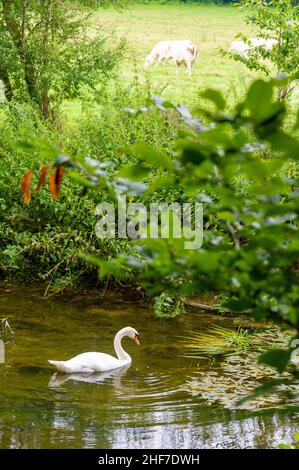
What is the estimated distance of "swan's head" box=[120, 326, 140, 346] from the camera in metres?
9.20

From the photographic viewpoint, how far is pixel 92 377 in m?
8.71

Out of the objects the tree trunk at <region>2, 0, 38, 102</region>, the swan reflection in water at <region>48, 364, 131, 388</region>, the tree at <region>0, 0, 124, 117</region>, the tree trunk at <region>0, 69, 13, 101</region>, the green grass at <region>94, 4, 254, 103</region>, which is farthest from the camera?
the green grass at <region>94, 4, 254, 103</region>

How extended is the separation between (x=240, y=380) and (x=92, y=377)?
1595 mm

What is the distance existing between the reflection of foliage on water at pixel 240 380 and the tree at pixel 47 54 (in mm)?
7168

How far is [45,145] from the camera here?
1.98m

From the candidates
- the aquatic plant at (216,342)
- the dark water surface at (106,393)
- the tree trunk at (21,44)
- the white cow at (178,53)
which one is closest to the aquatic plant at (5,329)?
the dark water surface at (106,393)

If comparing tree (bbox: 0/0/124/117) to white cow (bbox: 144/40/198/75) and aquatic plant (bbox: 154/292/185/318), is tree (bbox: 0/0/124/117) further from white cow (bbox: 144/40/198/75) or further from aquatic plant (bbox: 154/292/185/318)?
white cow (bbox: 144/40/198/75)

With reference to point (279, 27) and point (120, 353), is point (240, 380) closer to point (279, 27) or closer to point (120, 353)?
point (120, 353)

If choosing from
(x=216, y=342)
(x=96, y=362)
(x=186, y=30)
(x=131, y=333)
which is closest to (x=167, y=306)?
(x=216, y=342)

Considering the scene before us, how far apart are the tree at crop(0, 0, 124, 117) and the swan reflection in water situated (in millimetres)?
7042

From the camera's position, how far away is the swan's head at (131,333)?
30.2 feet

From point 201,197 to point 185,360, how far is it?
681 cm

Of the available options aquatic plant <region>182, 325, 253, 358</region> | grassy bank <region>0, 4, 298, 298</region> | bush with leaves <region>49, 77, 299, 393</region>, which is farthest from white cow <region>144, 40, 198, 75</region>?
bush with leaves <region>49, 77, 299, 393</region>

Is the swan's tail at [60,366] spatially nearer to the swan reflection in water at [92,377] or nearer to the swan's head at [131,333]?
the swan reflection in water at [92,377]
